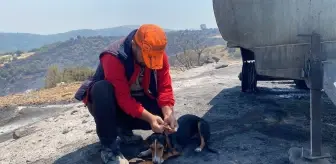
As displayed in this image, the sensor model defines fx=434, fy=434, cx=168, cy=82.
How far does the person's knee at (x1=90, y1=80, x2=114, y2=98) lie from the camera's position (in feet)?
10.8

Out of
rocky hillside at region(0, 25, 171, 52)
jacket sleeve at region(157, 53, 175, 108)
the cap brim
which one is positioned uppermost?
the cap brim

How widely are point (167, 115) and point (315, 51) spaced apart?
49.0 inches

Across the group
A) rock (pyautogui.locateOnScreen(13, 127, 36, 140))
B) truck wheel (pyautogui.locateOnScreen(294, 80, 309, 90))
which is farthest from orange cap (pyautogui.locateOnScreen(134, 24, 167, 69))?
truck wheel (pyautogui.locateOnScreen(294, 80, 309, 90))

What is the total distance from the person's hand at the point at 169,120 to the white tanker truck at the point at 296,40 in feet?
2.95

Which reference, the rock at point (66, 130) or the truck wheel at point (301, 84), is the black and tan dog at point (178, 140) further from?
the truck wheel at point (301, 84)

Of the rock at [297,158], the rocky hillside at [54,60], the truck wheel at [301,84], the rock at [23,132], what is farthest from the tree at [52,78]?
the rocky hillside at [54,60]

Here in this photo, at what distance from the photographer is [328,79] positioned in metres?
3.22

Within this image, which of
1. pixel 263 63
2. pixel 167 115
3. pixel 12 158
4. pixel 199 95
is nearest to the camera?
pixel 167 115

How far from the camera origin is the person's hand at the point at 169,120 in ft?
11.1

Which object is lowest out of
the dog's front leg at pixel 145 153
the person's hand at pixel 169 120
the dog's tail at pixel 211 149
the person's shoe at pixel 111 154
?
the dog's tail at pixel 211 149

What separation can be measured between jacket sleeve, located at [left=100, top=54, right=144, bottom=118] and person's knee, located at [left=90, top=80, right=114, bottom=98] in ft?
0.11

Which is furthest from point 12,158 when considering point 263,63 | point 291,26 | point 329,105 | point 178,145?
point 329,105

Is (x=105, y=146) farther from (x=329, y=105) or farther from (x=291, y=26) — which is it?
(x=329, y=105)

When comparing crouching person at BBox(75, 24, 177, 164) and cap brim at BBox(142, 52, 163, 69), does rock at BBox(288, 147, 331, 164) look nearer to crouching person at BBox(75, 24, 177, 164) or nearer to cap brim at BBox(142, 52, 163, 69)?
crouching person at BBox(75, 24, 177, 164)
